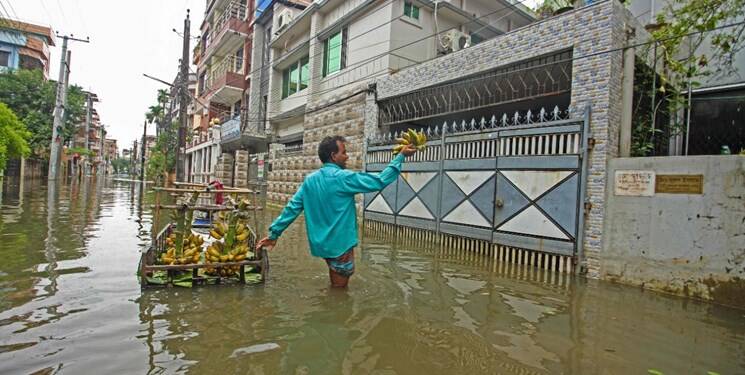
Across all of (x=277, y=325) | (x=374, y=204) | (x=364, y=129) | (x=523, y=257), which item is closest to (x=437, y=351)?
(x=277, y=325)

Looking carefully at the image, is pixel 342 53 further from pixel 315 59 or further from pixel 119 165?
pixel 119 165

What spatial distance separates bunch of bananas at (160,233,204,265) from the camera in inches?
176

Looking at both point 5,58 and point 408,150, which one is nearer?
point 408,150

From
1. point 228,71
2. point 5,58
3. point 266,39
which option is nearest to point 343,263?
point 266,39

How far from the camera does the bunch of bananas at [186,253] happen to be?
14.7 feet

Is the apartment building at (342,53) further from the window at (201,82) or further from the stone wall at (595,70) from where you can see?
the window at (201,82)

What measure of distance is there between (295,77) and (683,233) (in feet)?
61.5

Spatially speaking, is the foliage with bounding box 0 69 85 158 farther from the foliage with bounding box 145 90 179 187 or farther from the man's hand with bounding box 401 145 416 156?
the man's hand with bounding box 401 145 416 156

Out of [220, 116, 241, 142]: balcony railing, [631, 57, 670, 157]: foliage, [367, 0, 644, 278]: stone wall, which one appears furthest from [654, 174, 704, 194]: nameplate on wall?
[220, 116, 241, 142]: balcony railing

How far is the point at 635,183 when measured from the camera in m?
6.19

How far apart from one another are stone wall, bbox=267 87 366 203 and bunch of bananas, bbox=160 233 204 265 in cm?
797

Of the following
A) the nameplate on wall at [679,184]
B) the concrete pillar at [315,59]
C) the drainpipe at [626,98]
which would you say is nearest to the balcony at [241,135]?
the concrete pillar at [315,59]

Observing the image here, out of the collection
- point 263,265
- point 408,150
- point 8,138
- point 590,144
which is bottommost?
point 263,265

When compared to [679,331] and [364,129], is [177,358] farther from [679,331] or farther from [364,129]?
[364,129]
